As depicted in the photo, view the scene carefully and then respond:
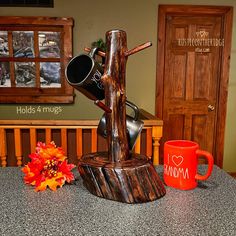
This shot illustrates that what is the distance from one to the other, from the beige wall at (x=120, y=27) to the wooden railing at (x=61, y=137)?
118cm

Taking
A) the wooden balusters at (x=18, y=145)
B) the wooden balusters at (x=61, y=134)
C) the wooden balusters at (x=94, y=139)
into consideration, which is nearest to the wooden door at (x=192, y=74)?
the wooden balusters at (x=61, y=134)

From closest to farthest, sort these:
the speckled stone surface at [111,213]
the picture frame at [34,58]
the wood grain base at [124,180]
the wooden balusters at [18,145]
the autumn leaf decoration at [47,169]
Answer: the speckled stone surface at [111,213]
the wood grain base at [124,180]
the autumn leaf decoration at [47,169]
the wooden balusters at [18,145]
the picture frame at [34,58]

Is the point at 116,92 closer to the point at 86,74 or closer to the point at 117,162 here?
the point at 86,74

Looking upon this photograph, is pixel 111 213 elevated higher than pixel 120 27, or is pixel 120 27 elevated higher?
pixel 120 27

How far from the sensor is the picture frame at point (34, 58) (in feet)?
10.7

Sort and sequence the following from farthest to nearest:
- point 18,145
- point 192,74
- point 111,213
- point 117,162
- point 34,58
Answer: point 192,74 < point 34,58 < point 18,145 < point 117,162 < point 111,213

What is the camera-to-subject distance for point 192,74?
11.5 ft

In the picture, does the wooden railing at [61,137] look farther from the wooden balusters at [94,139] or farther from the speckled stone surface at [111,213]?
the speckled stone surface at [111,213]

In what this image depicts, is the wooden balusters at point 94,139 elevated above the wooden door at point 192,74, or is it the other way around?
the wooden door at point 192,74

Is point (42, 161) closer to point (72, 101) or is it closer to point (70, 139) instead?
point (70, 139)

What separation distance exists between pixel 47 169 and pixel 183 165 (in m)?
0.42

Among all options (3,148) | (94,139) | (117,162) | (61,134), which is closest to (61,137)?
(61,134)

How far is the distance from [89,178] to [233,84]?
3155 millimetres

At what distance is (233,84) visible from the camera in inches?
139
